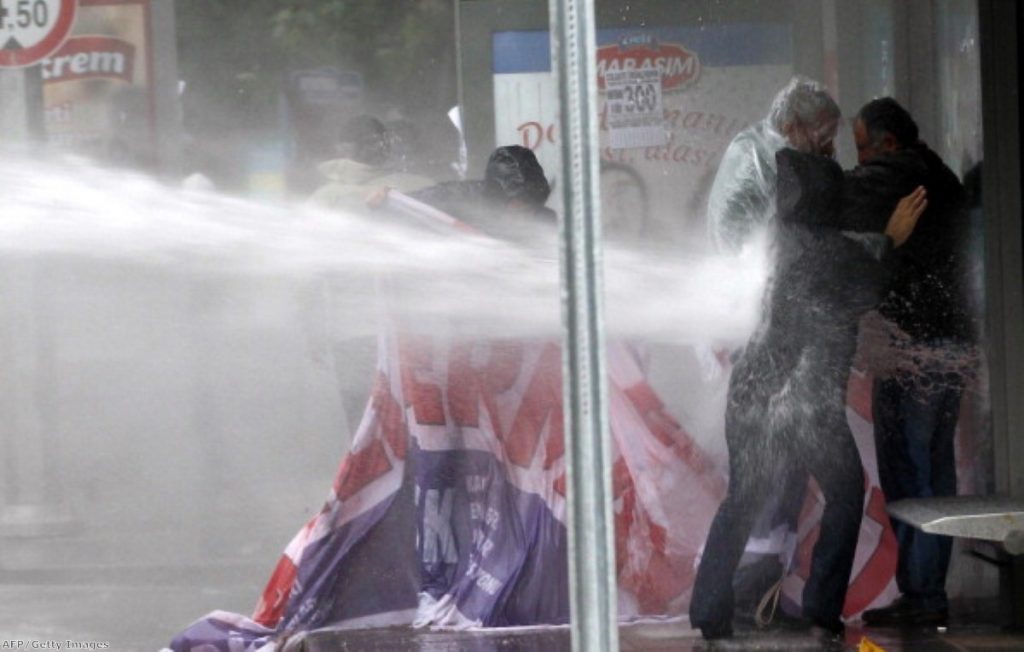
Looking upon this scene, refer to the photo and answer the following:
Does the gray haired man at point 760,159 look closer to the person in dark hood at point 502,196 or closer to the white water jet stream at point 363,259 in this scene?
the white water jet stream at point 363,259

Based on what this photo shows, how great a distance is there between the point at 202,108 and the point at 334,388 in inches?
41.5

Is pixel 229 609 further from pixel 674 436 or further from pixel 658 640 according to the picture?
pixel 674 436

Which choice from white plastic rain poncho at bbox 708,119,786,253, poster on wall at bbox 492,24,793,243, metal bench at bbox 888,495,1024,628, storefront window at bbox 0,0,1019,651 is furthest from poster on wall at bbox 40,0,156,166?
metal bench at bbox 888,495,1024,628

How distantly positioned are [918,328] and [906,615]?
0.98 metres

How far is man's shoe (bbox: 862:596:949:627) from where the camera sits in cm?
567

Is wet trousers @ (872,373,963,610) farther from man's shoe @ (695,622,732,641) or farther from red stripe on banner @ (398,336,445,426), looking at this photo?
red stripe on banner @ (398,336,445,426)

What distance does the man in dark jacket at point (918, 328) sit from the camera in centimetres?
572

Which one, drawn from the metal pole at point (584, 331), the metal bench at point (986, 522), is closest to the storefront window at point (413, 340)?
the metal bench at point (986, 522)

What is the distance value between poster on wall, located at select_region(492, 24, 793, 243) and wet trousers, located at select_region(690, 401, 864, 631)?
75 cm

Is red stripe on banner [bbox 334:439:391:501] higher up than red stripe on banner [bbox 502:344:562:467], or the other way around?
red stripe on banner [bbox 502:344:562:467]

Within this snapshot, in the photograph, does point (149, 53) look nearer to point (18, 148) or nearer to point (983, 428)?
point (18, 148)

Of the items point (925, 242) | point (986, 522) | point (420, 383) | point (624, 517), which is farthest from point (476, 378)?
point (986, 522)

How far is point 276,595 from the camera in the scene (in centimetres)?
559

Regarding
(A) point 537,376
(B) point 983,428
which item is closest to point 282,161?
(A) point 537,376
